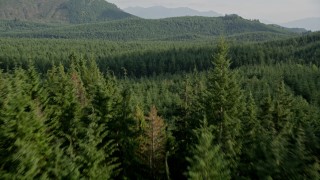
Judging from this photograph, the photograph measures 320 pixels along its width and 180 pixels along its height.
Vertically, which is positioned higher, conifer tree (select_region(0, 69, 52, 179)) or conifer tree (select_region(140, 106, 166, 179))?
conifer tree (select_region(0, 69, 52, 179))

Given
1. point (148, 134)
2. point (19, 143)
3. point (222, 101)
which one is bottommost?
point (148, 134)

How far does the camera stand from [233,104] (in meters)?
38.8

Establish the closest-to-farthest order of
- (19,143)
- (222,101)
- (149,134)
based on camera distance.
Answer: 1. (19,143)
2. (149,134)
3. (222,101)

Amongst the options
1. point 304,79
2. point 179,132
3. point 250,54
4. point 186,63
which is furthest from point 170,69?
point 179,132

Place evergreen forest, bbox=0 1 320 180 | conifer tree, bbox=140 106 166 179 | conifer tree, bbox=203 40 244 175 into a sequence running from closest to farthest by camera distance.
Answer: evergreen forest, bbox=0 1 320 180 < conifer tree, bbox=140 106 166 179 < conifer tree, bbox=203 40 244 175

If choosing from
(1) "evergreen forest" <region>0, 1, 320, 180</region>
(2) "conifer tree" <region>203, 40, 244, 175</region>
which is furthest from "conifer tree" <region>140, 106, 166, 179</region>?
(2) "conifer tree" <region>203, 40, 244, 175</region>

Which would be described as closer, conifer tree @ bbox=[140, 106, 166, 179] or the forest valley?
the forest valley

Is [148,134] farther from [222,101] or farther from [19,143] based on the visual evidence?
[19,143]

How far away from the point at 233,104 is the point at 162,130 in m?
7.07

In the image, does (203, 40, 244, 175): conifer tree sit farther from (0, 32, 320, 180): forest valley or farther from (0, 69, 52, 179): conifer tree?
(0, 69, 52, 179): conifer tree

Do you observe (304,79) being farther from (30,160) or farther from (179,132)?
(30,160)

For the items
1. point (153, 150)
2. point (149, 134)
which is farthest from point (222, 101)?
point (153, 150)

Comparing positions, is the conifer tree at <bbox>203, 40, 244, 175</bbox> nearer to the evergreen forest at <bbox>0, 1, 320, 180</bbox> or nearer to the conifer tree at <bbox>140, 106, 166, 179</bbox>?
the evergreen forest at <bbox>0, 1, 320, 180</bbox>

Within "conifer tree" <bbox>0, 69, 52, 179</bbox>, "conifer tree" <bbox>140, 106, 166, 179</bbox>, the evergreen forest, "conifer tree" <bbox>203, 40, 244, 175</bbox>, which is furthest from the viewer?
"conifer tree" <bbox>203, 40, 244, 175</bbox>
